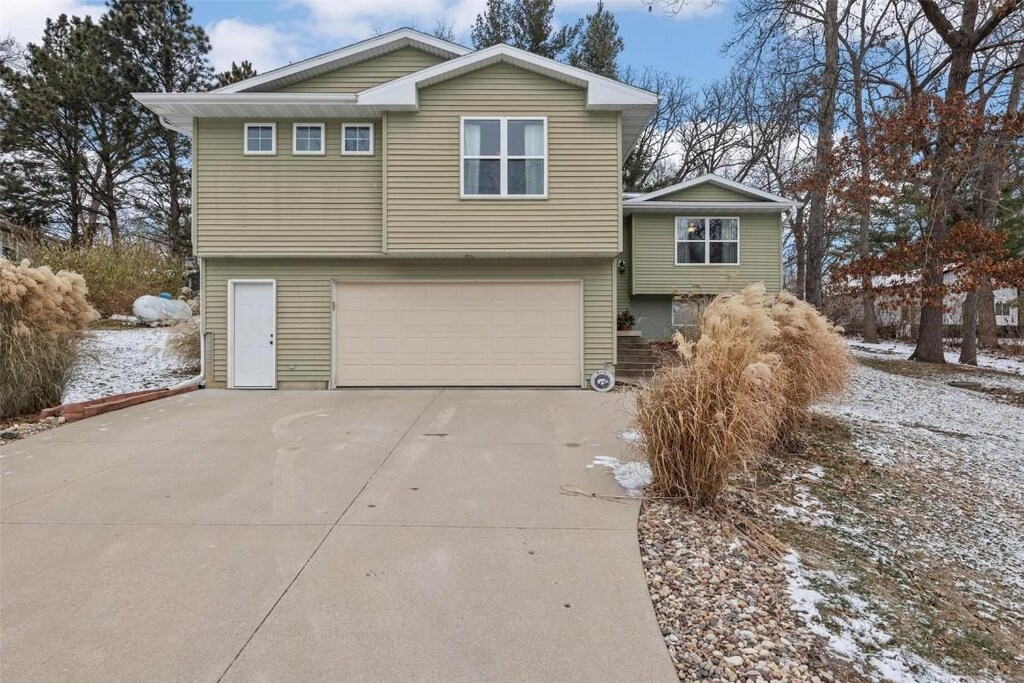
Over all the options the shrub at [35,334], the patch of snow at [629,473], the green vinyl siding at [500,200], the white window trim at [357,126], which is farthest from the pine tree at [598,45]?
the patch of snow at [629,473]

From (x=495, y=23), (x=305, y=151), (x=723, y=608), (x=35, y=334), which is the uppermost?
(x=495, y=23)

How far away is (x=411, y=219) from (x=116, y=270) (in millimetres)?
11559

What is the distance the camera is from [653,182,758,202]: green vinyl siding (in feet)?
48.5

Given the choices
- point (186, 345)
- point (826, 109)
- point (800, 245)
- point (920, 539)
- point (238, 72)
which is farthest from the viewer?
point (800, 245)

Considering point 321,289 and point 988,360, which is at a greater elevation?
point 321,289

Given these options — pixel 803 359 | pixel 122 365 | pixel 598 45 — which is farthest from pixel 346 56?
pixel 598 45

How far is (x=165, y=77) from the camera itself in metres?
20.9

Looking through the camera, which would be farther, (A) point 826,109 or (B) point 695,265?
(A) point 826,109

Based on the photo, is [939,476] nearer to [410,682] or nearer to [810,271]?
[410,682]

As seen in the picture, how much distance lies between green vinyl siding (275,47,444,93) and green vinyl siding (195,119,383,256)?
49.2 inches

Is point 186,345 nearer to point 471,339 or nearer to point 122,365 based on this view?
point 122,365

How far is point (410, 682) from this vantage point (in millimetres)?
2254

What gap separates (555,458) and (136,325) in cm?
1451

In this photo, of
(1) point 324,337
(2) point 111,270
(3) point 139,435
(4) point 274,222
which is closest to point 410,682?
(3) point 139,435
